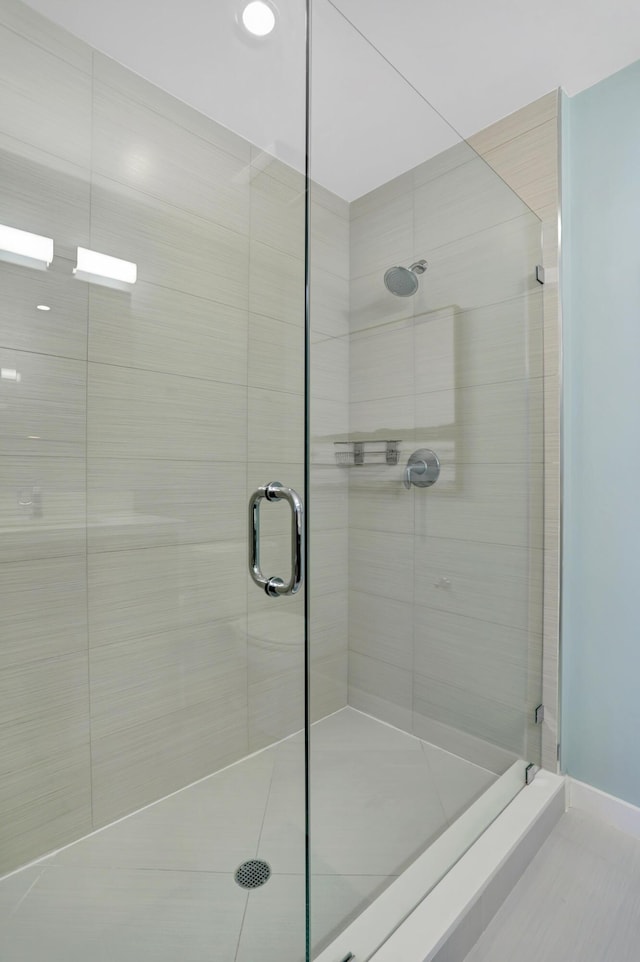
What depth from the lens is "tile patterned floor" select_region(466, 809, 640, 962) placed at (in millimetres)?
1098

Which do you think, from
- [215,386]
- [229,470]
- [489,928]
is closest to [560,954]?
[489,928]

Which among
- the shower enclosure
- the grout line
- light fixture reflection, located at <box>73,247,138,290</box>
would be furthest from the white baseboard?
light fixture reflection, located at <box>73,247,138,290</box>

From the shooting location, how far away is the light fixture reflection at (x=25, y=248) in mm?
1090

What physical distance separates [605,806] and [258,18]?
2.27 meters

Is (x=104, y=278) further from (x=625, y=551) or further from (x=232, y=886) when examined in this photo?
(x=625, y=551)

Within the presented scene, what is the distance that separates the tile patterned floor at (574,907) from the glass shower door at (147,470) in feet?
2.00

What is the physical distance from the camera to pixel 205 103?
1200 millimetres

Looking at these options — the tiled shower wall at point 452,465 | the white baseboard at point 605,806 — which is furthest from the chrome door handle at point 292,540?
the white baseboard at point 605,806

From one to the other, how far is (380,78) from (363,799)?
67.3 inches

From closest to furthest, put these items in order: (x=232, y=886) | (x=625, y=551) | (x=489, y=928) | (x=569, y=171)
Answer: (x=232, y=886) < (x=489, y=928) < (x=625, y=551) < (x=569, y=171)

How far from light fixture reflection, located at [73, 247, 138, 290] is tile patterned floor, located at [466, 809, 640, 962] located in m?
1.77

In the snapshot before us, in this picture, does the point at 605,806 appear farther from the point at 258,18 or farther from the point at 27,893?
the point at 258,18

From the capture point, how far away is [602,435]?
1547 mm

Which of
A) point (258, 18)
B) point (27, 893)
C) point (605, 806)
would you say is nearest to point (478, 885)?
point (605, 806)
